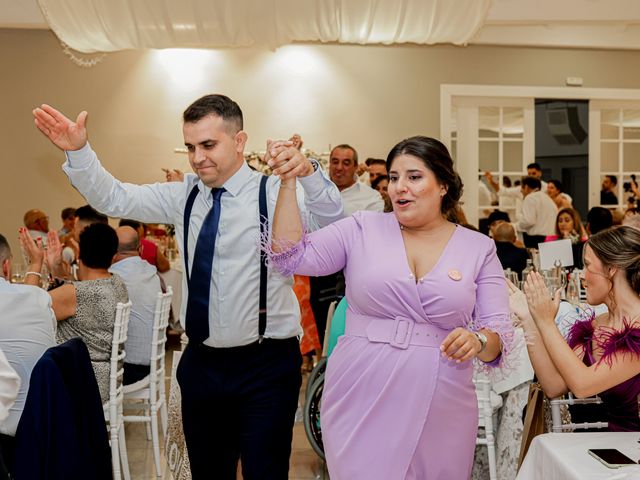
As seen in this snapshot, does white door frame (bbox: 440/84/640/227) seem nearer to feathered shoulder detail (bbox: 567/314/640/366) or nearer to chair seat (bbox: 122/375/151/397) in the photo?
chair seat (bbox: 122/375/151/397)

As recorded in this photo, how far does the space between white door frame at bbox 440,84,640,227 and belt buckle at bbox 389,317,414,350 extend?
780 cm

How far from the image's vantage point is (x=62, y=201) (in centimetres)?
969

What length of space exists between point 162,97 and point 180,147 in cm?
62

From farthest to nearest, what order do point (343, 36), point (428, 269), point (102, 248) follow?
point (343, 36)
point (102, 248)
point (428, 269)

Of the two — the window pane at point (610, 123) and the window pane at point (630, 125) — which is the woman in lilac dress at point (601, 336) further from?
the window pane at point (630, 125)

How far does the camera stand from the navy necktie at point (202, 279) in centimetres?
257

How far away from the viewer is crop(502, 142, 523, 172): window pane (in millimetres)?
10266

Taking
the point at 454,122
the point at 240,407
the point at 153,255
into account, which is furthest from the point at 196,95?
the point at 240,407

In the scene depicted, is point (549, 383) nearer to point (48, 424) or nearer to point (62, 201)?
point (48, 424)

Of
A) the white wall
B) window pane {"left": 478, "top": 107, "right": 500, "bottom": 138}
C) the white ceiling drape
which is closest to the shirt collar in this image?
the white ceiling drape

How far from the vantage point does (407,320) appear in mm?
2219

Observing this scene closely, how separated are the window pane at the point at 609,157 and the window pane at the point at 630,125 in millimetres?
201

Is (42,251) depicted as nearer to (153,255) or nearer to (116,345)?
(116,345)

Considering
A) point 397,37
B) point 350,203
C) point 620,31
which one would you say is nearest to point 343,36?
point 397,37
